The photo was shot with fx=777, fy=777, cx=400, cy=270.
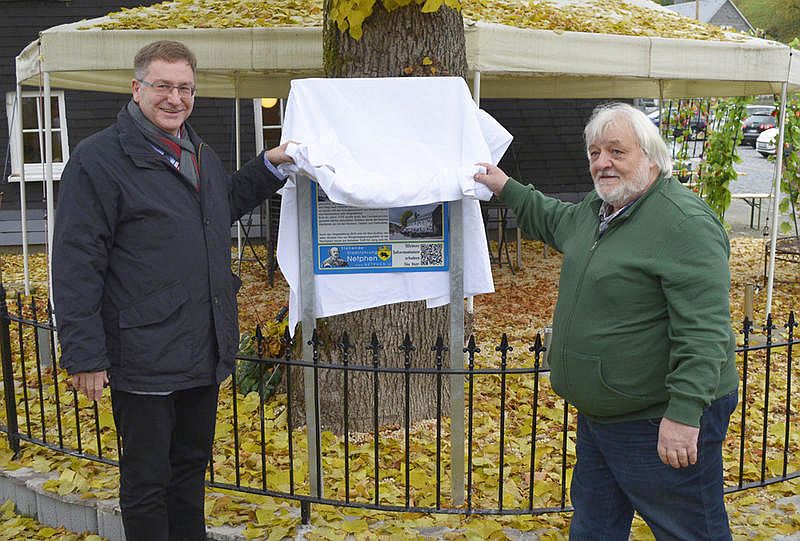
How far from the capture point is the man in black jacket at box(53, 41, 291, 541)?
2607 millimetres

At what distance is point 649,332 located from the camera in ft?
7.77

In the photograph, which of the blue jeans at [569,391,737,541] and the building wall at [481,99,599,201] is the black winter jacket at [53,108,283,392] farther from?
the building wall at [481,99,599,201]

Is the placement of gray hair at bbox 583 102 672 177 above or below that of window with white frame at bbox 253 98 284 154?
below

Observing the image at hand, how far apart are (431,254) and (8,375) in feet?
8.43

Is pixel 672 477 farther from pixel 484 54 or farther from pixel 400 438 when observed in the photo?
pixel 484 54

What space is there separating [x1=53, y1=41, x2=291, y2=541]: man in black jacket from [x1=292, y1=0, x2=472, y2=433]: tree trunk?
1.17 meters

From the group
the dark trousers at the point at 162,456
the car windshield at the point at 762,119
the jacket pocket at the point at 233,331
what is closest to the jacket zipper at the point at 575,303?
the jacket pocket at the point at 233,331

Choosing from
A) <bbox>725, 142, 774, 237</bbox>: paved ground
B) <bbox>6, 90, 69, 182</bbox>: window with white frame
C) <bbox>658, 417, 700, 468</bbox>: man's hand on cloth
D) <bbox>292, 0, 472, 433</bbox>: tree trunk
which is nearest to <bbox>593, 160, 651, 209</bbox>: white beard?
<bbox>658, 417, 700, 468</bbox>: man's hand on cloth

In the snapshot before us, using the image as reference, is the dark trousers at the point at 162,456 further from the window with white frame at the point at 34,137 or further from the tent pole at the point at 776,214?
the window with white frame at the point at 34,137

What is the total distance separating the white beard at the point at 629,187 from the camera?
2.41 m

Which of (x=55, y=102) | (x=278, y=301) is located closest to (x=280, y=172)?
(x=278, y=301)

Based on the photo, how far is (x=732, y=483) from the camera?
4.04 m

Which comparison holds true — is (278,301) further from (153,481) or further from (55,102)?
(55,102)

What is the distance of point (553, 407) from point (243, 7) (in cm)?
418
